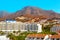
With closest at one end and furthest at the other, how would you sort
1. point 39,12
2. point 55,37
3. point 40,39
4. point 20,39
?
point 55,37
point 40,39
point 20,39
point 39,12

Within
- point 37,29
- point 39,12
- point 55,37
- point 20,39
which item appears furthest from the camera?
point 39,12

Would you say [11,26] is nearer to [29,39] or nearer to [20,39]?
[20,39]

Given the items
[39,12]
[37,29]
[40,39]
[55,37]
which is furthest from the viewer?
[39,12]

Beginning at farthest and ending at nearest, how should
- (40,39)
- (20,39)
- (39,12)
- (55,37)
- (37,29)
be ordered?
1. (39,12)
2. (37,29)
3. (20,39)
4. (40,39)
5. (55,37)

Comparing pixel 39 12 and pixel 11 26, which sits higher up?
pixel 39 12

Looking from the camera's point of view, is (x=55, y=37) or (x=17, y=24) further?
(x=17, y=24)

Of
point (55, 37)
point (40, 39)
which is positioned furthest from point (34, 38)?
point (55, 37)

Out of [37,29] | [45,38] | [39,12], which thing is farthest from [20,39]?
[39,12]

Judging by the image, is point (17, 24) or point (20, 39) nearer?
point (20, 39)

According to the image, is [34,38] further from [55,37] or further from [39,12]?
[39,12]
